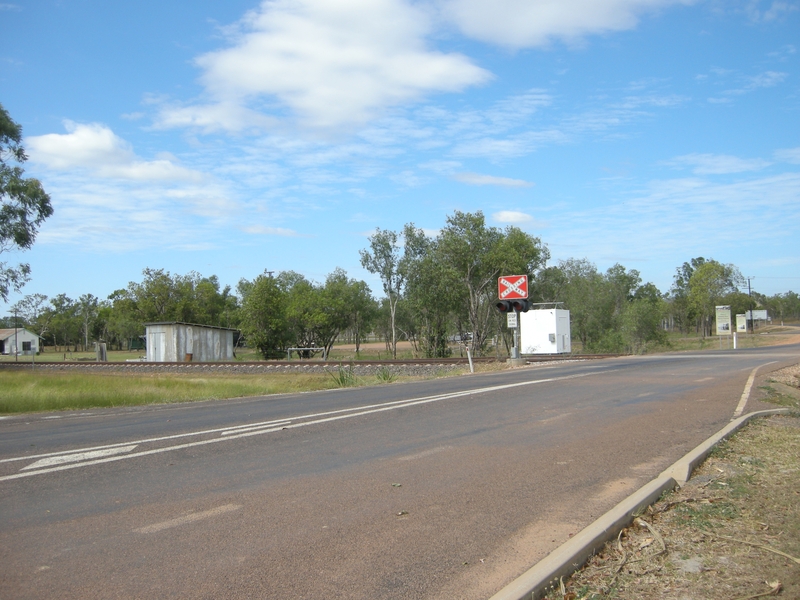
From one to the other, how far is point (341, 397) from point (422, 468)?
862 cm

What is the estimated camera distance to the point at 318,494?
6469mm

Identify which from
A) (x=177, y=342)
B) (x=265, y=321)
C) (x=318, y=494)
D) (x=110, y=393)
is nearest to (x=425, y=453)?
(x=318, y=494)

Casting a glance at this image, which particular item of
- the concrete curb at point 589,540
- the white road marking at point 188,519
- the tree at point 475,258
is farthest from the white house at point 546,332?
the white road marking at point 188,519

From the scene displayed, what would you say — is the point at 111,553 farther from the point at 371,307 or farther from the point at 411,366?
the point at 371,307

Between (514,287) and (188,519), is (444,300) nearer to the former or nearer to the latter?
(514,287)

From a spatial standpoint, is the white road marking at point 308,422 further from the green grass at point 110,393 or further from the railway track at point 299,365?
the railway track at point 299,365

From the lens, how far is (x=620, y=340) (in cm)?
5803

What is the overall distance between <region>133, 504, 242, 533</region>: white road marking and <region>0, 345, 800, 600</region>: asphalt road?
0.02 metres

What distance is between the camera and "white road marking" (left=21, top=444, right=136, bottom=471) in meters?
7.95

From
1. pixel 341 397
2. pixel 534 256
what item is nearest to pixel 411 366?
pixel 341 397

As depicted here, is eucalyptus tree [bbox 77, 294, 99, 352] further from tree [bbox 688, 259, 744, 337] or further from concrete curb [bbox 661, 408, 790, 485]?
concrete curb [bbox 661, 408, 790, 485]

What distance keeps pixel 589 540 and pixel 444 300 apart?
5233 centimetres

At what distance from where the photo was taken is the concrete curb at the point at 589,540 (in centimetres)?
415

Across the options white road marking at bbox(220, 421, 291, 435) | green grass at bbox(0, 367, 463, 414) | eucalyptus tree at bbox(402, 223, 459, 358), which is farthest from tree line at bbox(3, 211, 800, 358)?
white road marking at bbox(220, 421, 291, 435)
